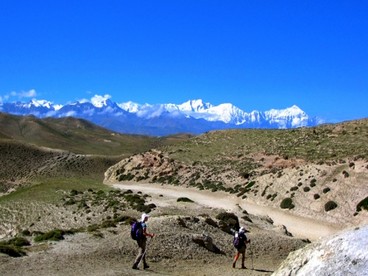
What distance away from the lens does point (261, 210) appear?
180 ft

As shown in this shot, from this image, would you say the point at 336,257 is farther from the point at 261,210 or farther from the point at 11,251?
the point at 261,210

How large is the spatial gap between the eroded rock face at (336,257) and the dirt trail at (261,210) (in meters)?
21.7

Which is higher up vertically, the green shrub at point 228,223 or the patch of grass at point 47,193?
the patch of grass at point 47,193

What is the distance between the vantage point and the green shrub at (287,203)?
5283cm

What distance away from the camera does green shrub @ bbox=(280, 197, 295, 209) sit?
173 feet

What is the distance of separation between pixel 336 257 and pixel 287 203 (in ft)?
145

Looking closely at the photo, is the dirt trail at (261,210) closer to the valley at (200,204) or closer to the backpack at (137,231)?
the valley at (200,204)

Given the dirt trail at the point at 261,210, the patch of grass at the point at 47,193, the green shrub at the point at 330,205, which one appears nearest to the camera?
the dirt trail at the point at 261,210

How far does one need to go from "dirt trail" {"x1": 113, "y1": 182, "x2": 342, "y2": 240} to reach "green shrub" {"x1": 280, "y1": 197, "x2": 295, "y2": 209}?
69 centimetres

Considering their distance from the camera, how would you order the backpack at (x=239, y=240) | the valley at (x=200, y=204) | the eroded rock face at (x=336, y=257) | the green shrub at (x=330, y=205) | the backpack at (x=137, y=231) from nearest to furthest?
the eroded rock face at (x=336, y=257) → the backpack at (x=137, y=231) → the backpack at (x=239, y=240) → the valley at (x=200, y=204) → the green shrub at (x=330, y=205)

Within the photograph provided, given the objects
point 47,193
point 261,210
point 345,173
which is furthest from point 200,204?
point 47,193

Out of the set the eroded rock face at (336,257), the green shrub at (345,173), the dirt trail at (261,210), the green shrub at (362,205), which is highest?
the green shrub at (345,173)

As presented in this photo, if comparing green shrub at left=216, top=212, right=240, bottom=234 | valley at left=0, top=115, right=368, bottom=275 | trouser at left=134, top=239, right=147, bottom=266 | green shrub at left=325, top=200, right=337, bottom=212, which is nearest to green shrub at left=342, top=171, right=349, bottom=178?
valley at left=0, top=115, right=368, bottom=275

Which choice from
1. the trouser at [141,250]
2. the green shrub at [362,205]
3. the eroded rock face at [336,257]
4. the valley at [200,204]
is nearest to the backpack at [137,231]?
the trouser at [141,250]
